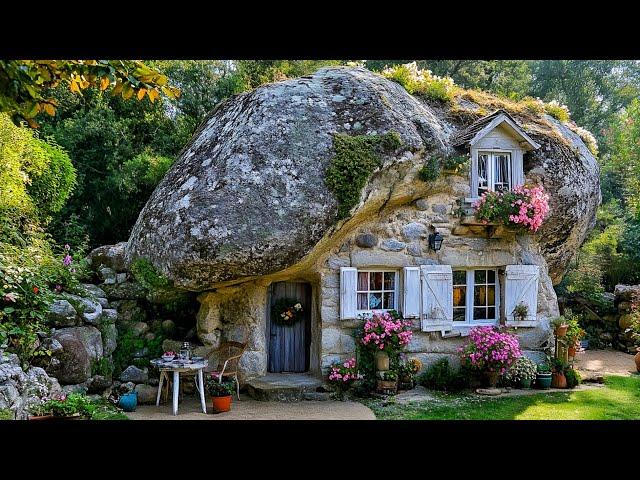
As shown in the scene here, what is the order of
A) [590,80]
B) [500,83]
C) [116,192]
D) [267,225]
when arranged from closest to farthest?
[267,225], [116,192], [500,83], [590,80]

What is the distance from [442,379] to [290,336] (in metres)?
2.31

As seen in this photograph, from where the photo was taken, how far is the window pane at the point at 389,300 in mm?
8406

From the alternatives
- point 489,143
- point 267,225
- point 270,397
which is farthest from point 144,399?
point 489,143

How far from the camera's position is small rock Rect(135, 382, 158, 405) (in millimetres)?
7297

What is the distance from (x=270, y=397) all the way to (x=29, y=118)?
4.94m

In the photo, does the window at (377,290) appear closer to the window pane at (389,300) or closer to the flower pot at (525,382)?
the window pane at (389,300)

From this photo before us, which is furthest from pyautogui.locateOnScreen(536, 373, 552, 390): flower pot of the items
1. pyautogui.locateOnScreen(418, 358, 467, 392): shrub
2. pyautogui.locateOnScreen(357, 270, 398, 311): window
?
pyautogui.locateOnScreen(357, 270, 398, 311): window

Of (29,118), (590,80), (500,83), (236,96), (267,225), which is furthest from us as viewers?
(590,80)

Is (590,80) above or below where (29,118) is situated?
above

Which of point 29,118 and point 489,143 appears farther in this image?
point 489,143

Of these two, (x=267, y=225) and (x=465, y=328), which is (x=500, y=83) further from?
(x=267, y=225)

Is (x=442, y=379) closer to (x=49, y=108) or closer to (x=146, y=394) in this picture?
(x=146, y=394)

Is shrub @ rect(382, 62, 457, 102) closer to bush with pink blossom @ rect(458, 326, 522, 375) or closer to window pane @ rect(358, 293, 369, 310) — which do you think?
window pane @ rect(358, 293, 369, 310)

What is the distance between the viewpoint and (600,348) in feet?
37.7
